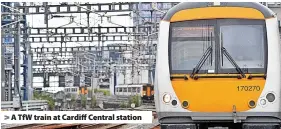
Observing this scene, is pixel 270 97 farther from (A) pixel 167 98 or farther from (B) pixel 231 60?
(A) pixel 167 98

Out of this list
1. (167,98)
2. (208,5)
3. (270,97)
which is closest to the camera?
(270,97)

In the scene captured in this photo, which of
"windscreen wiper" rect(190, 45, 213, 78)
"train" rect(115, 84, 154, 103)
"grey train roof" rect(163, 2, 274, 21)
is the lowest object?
"train" rect(115, 84, 154, 103)

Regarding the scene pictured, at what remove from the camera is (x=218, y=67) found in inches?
306

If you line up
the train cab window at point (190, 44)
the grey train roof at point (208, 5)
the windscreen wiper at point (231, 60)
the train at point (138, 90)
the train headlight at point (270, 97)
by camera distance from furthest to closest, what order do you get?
the train at point (138, 90), the grey train roof at point (208, 5), the train cab window at point (190, 44), the windscreen wiper at point (231, 60), the train headlight at point (270, 97)

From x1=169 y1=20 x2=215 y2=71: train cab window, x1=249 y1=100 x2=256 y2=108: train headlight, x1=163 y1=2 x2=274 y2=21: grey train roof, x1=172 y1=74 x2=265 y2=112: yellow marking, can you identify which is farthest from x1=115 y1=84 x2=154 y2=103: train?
x1=249 y1=100 x2=256 y2=108: train headlight

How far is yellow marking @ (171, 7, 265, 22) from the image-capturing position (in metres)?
7.88

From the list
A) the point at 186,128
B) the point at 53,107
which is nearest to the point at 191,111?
the point at 186,128

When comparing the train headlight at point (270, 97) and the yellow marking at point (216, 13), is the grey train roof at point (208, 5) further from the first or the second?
the train headlight at point (270, 97)

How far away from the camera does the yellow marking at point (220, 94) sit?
7.58 metres

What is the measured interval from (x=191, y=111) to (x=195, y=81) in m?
0.40

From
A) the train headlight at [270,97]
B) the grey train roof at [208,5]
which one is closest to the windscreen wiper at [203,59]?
the grey train roof at [208,5]

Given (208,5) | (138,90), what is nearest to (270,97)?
(208,5)

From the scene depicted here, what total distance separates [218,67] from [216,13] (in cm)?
74

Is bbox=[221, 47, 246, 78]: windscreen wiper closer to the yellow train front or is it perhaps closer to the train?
the yellow train front
